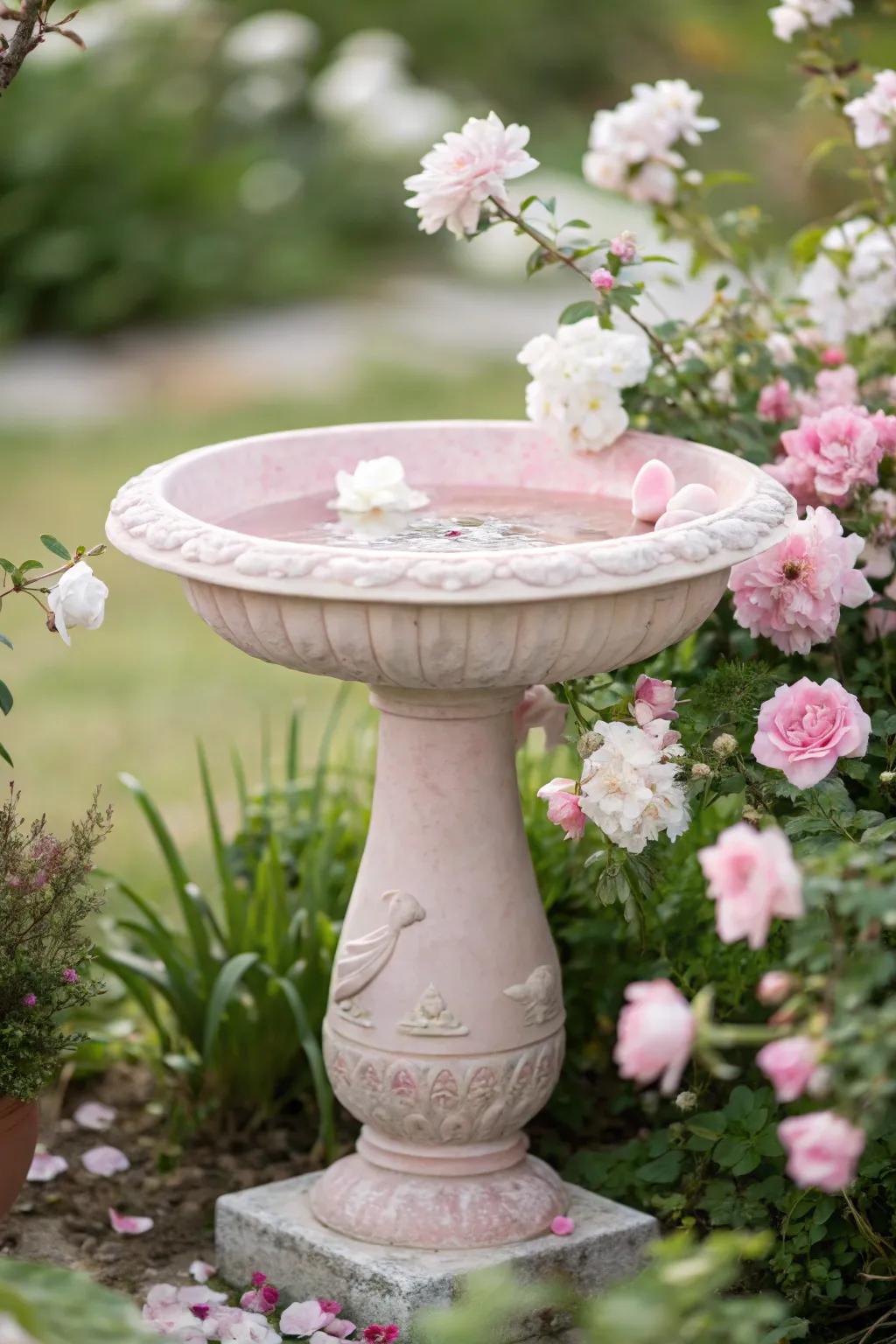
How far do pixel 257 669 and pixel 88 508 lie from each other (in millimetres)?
1245

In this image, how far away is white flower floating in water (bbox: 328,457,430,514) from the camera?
101 inches

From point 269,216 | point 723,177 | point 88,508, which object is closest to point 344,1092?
point 723,177

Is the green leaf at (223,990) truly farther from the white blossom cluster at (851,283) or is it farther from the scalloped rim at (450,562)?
the white blossom cluster at (851,283)

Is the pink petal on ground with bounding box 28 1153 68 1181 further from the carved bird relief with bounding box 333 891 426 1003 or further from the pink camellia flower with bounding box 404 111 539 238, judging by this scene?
the pink camellia flower with bounding box 404 111 539 238

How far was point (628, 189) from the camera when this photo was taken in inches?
125

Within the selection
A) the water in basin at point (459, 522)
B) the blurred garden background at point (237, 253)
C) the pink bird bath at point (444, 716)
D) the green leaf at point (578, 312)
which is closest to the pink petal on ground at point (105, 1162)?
the pink bird bath at point (444, 716)

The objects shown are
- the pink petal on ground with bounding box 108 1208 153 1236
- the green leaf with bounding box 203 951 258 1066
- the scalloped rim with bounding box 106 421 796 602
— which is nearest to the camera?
the scalloped rim with bounding box 106 421 796 602

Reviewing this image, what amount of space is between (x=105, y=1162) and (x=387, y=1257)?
28.7 inches

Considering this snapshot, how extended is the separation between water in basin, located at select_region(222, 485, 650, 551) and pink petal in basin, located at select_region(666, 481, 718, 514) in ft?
0.25

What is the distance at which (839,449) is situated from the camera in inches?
100

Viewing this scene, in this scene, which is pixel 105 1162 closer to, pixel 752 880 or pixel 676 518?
pixel 676 518

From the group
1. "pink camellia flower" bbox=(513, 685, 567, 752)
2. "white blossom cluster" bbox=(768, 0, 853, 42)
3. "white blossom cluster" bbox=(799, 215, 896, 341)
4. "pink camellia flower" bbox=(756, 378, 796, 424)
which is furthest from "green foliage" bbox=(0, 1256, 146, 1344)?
"white blossom cluster" bbox=(768, 0, 853, 42)

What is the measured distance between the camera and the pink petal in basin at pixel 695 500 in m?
2.39

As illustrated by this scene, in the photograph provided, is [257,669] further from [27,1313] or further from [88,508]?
[27,1313]
